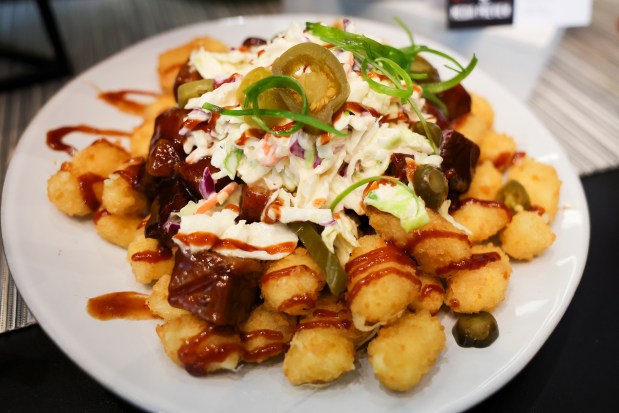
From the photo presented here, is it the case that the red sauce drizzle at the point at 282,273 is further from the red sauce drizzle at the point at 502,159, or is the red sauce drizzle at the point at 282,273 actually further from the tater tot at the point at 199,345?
the red sauce drizzle at the point at 502,159

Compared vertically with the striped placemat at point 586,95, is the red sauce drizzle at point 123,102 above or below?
above

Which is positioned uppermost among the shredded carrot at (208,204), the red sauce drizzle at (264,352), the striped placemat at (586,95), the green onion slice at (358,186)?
the green onion slice at (358,186)

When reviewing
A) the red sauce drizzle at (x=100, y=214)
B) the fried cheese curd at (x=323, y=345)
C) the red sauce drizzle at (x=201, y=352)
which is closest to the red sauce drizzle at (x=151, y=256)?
the red sauce drizzle at (x=100, y=214)

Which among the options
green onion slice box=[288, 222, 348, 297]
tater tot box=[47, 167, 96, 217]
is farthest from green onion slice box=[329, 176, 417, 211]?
tater tot box=[47, 167, 96, 217]

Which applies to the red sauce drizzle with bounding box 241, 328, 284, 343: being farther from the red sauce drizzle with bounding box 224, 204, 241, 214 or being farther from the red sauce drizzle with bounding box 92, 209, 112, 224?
the red sauce drizzle with bounding box 92, 209, 112, 224

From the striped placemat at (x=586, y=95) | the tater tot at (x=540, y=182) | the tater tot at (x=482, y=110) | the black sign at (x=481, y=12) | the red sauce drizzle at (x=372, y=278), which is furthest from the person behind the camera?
the black sign at (x=481, y=12)

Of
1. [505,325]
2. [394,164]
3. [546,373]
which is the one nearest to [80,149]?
[394,164]
